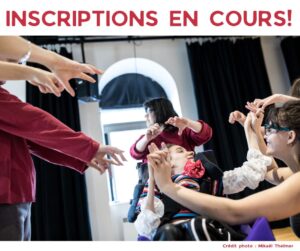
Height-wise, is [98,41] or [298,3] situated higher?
[98,41]

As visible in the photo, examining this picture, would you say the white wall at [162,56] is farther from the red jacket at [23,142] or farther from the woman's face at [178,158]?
the red jacket at [23,142]

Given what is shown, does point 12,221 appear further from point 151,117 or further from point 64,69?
point 151,117

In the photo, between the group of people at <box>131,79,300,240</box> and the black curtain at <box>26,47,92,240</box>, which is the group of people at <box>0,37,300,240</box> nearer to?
the group of people at <box>131,79,300,240</box>

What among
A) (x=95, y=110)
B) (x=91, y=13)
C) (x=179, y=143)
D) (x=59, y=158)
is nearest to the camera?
(x=59, y=158)

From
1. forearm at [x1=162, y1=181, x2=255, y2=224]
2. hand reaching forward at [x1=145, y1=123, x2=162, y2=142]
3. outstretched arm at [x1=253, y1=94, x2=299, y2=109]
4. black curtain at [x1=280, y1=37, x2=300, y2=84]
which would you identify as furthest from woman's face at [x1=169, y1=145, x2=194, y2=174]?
black curtain at [x1=280, y1=37, x2=300, y2=84]

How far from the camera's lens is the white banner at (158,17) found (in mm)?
1190

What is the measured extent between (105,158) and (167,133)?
480 millimetres

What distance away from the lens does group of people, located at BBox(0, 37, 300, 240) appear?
2.39 ft

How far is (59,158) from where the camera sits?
106 cm

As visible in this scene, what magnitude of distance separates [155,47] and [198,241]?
281 centimetres

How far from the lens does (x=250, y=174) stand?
1.05 metres

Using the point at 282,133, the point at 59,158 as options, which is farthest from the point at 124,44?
the point at 282,133

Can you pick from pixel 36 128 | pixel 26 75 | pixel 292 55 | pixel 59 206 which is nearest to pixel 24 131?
pixel 36 128

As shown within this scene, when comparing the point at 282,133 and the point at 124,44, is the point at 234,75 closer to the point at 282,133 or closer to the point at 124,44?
the point at 124,44
